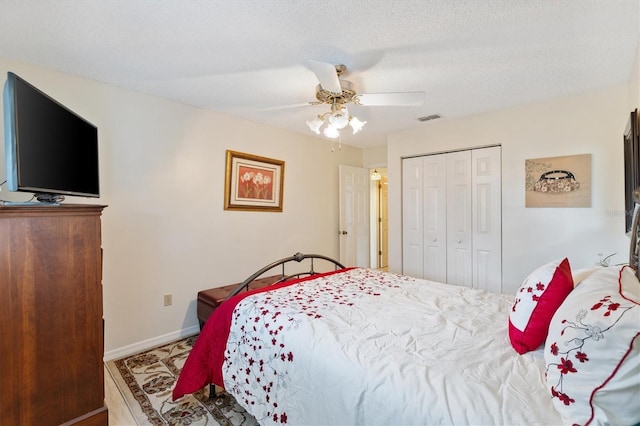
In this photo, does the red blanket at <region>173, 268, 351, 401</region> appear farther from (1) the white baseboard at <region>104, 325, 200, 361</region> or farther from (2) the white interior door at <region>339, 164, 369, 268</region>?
(2) the white interior door at <region>339, 164, 369, 268</region>

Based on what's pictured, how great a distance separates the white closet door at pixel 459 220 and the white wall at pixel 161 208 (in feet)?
7.14

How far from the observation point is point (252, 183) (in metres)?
3.68

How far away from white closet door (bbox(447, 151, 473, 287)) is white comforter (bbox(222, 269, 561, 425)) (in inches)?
67.2

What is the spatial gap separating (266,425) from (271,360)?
327 millimetres

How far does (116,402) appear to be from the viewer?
80.3 inches

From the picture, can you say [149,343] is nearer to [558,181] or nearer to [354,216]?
[354,216]

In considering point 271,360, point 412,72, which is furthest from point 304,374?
point 412,72

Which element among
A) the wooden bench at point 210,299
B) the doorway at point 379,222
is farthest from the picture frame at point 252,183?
the doorway at point 379,222

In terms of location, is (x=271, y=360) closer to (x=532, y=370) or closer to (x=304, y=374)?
(x=304, y=374)

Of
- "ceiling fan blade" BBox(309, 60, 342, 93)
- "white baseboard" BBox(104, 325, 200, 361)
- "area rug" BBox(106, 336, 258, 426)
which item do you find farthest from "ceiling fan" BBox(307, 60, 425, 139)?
"white baseboard" BBox(104, 325, 200, 361)

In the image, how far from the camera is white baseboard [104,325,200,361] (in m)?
2.64

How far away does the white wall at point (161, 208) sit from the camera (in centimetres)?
262

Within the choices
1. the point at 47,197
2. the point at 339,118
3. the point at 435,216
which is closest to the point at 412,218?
the point at 435,216

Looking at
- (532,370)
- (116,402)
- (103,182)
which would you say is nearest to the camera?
(532,370)
